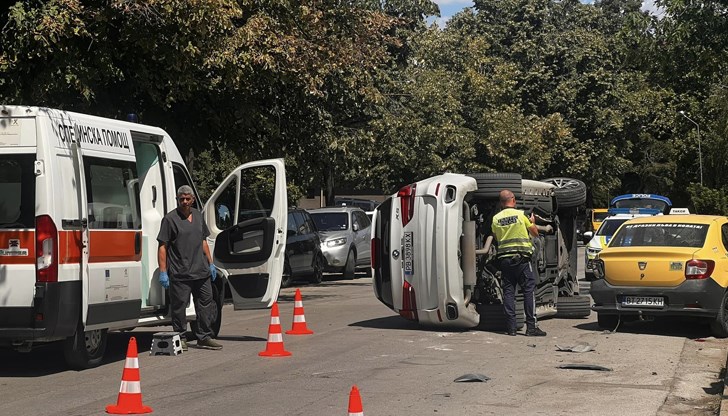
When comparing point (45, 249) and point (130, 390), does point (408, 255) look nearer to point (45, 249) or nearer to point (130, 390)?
point (45, 249)

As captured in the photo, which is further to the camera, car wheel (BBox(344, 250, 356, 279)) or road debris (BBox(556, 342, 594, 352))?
car wheel (BBox(344, 250, 356, 279))

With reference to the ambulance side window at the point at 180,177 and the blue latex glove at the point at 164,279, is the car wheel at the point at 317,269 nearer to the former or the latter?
the ambulance side window at the point at 180,177

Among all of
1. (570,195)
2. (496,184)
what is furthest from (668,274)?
(570,195)

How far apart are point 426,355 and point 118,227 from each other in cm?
370

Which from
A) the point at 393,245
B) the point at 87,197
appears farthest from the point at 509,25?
the point at 87,197

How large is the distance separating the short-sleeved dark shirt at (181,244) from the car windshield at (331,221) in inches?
642

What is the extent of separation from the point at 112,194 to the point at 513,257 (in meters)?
5.30

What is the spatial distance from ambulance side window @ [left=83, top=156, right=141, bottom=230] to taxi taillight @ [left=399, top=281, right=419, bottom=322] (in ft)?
12.9

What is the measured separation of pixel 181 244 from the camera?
41.4 ft

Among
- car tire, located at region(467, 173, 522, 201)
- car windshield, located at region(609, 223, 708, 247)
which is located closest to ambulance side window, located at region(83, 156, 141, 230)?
car tire, located at region(467, 173, 522, 201)

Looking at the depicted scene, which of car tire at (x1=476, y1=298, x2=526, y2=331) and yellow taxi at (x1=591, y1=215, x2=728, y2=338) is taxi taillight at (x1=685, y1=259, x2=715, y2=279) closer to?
yellow taxi at (x1=591, y1=215, x2=728, y2=338)

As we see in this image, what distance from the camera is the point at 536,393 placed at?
1001 centimetres

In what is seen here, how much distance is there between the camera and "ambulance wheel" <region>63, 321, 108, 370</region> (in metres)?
11.3

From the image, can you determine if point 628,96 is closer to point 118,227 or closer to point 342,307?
point 342,307
